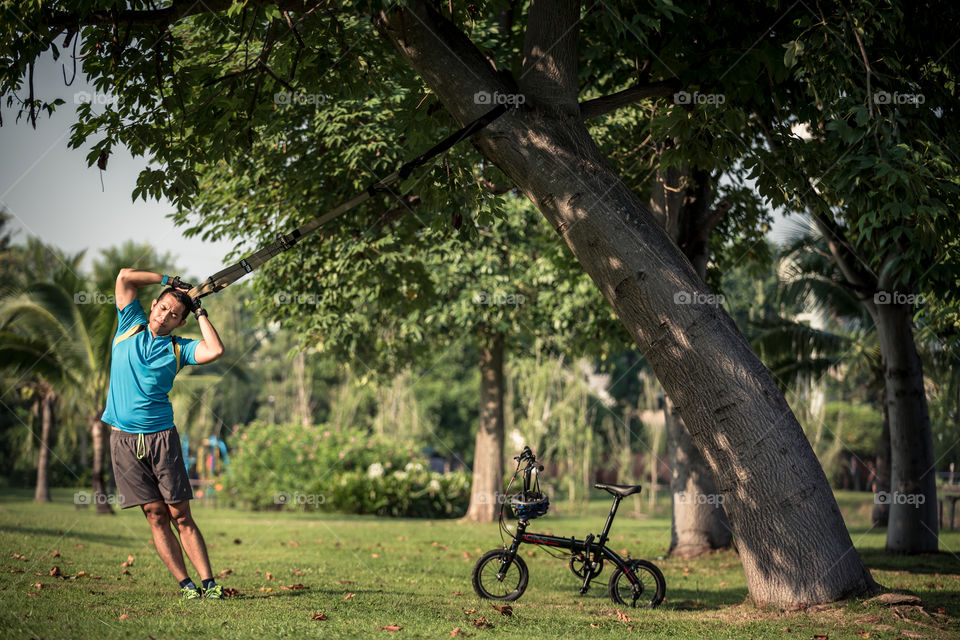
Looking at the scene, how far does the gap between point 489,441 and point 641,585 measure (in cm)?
1378

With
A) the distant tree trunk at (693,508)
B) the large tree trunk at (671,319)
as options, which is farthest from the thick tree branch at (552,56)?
the distant tree trunk at (693,508)

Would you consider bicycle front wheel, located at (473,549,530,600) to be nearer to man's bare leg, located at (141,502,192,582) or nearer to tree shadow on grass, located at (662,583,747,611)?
tree shadow on grass, located at (662,583,747,611)

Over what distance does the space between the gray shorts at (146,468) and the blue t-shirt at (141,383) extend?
0.25ft

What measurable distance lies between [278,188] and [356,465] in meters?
12.1

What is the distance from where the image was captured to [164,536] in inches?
237

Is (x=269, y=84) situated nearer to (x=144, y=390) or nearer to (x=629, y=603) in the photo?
(x=144, y=390)

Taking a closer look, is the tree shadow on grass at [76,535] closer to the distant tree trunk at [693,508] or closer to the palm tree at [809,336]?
the distant tree trunk at [693,508]

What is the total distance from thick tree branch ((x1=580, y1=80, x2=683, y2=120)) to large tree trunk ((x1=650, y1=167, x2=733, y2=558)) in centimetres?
441

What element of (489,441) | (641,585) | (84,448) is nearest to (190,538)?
(641,585)

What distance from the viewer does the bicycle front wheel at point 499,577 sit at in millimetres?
7711

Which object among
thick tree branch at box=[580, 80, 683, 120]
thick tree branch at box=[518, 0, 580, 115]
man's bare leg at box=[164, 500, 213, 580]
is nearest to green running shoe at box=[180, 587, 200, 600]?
man's bare leg at box=[164, 500, 213, 580]

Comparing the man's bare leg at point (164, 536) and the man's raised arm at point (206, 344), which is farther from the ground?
the man's raised arm at point (206, 344)

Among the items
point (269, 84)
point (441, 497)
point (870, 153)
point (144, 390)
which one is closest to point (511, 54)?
point (269, 84)

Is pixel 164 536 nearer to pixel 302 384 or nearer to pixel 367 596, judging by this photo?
pixel 367 596
